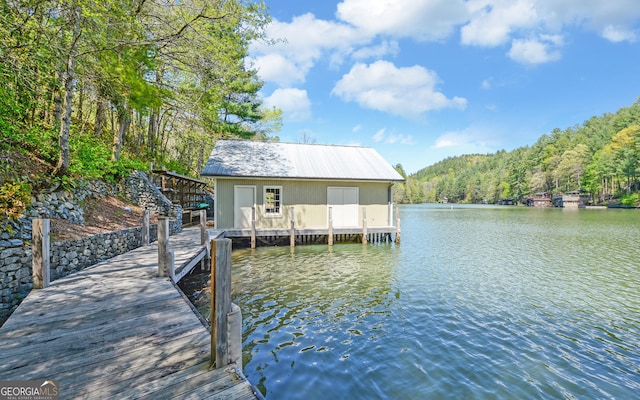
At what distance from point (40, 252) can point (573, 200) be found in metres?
75.1

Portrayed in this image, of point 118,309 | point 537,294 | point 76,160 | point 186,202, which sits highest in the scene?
point 76,160

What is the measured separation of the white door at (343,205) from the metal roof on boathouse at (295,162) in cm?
82

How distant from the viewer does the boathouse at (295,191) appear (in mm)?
13320

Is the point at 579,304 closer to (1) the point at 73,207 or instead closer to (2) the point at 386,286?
(2) the point at 386,286

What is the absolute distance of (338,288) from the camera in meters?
7.77

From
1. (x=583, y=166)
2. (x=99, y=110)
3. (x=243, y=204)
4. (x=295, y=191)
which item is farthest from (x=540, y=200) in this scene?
(x=99, y=110)

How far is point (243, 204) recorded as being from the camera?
533 inches

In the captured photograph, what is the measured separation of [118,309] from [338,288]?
5.07 m

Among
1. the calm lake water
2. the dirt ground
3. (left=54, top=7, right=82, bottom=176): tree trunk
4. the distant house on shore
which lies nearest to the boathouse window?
the distant house on shore

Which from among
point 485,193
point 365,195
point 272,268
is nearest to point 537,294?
point 272,268

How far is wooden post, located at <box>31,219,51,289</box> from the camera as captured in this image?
15.2ft

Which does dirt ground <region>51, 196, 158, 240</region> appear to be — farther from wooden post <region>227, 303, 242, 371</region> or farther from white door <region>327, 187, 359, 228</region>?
white door <region>327, 187, 359, 228</region>

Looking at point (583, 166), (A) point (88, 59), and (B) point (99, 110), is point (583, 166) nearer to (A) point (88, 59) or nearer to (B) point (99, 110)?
(B) point (99, 110)

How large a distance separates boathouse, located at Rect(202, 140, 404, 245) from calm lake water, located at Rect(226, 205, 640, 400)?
3.02 meters
